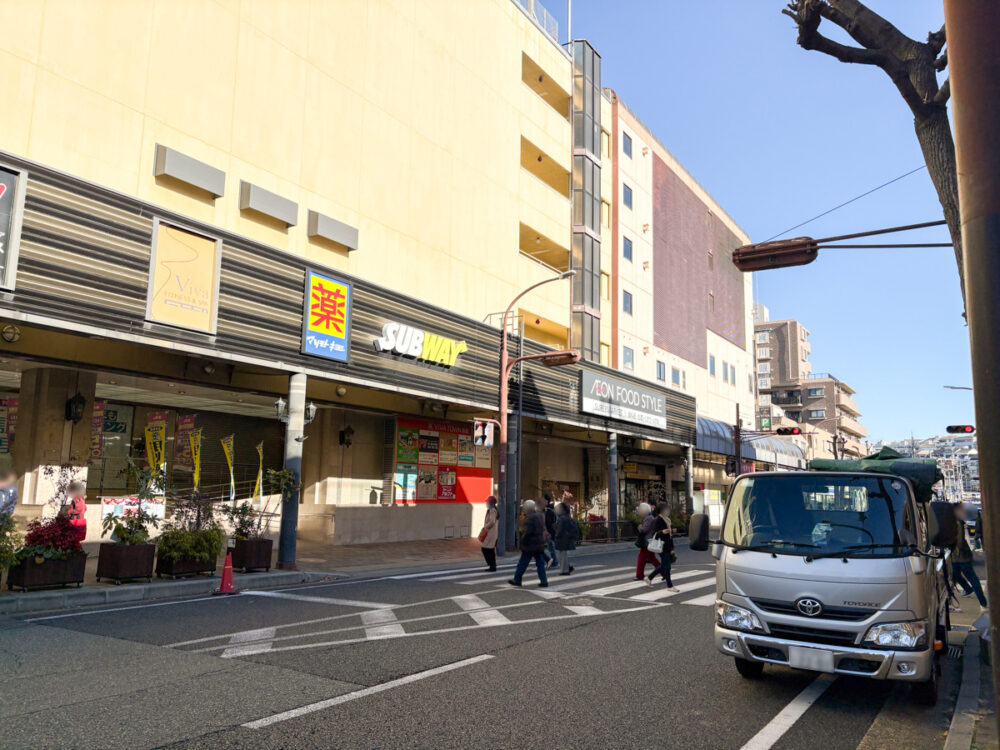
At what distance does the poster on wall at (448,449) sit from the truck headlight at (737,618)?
2033 cm

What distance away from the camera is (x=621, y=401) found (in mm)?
31938

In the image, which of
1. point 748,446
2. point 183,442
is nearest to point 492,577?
point 183,442

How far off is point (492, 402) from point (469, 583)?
32.9 ft

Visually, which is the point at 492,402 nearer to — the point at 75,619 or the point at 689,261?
the point at 75,619

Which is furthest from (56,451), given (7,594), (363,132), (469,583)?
(363,132)

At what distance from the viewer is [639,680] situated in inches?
272

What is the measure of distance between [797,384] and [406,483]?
8911 cm

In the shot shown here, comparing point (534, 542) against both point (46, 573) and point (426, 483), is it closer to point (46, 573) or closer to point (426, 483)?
point (46, 573)

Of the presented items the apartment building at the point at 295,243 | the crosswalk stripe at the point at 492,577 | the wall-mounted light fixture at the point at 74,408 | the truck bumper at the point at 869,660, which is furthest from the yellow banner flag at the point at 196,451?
the truck bumper at the point at 869,660

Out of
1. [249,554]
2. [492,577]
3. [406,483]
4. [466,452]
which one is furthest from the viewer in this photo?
[466,452]

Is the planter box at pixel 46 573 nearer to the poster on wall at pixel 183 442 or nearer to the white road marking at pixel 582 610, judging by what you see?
the white road marking at pixel 582 610

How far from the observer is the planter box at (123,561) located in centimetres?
1254

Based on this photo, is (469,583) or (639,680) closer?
(639,680)

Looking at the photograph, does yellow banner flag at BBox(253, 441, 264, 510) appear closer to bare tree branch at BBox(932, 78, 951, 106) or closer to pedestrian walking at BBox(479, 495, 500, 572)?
pedestrian walking at BBox(479, 495, 500, 572)
